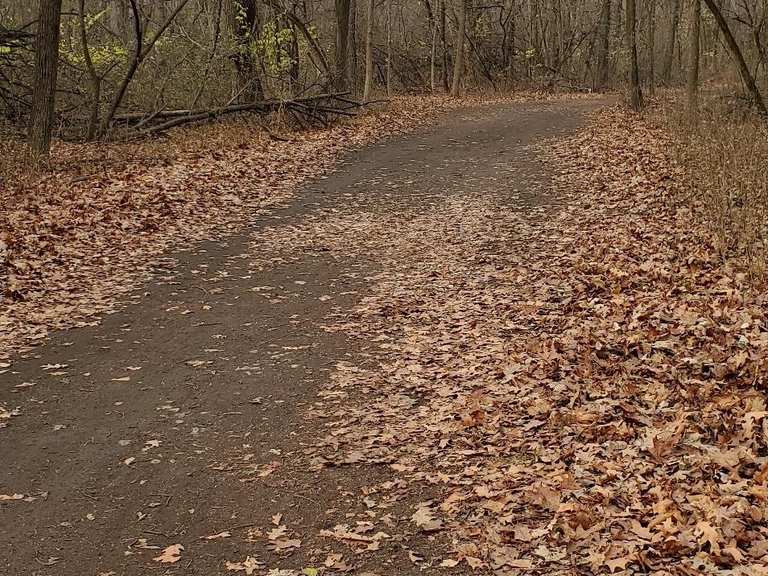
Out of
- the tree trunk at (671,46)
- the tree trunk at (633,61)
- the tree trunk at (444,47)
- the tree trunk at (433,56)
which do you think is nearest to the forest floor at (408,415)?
the tree trunk at (633,61)

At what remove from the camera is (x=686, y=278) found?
27.5ft

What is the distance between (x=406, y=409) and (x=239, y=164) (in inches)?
438

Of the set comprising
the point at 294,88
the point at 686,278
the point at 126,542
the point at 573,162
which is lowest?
the point at 126,542

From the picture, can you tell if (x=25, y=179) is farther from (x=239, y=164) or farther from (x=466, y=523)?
(x=466, y=523)

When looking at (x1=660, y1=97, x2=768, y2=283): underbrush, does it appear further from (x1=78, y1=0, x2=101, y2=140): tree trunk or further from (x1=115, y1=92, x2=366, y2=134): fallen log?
(x1=78, y1=0, x2=101, y2=140): tree trunk

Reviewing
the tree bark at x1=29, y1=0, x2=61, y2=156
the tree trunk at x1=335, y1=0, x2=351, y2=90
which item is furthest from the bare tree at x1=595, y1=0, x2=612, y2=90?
the tree bark at x1=29, y1=0, x2=61, y2=156

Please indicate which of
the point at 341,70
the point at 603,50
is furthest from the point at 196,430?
the point at 603,50

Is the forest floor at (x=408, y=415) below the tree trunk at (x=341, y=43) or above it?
below

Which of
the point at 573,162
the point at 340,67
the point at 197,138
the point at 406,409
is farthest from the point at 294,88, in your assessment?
the point at 406,409

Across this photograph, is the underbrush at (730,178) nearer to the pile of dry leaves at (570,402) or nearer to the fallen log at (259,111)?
the pile of dry leaves at (570,402)

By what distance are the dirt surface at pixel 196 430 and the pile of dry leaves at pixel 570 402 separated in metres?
0.35

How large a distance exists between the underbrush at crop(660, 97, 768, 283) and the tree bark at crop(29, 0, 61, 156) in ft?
41.0

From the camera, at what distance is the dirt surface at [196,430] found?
4832mm

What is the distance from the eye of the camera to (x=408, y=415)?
6465 millimetres
